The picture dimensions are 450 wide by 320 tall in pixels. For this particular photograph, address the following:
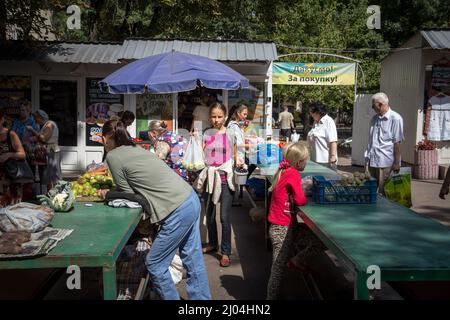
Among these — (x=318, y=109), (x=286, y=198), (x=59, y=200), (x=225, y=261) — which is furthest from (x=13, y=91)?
(x=286, y=198)

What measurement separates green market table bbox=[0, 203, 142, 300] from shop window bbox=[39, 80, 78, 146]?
8653 millimetres

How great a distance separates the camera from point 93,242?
331 cm

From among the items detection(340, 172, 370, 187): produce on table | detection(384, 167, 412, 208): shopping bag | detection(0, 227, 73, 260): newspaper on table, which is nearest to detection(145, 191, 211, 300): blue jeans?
detection(0, 227, 73, 260): newspaper on table

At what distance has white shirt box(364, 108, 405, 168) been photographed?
676 cm

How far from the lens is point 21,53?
1169 centimetres

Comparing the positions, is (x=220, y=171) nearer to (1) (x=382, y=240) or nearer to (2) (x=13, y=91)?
(1) (x=382, y=240)

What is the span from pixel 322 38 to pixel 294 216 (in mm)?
23361

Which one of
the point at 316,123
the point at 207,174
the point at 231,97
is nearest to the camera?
the point at 207,174

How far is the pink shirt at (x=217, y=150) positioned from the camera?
18.9ft

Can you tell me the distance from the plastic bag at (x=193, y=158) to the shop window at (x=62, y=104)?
7257 millimetres

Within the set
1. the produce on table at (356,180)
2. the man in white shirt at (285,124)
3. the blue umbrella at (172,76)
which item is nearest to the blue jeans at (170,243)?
the produce on table at (356,180)

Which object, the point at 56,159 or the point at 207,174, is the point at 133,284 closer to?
the point at 207,174

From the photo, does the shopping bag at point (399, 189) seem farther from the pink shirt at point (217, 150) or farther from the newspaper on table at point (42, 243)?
the newspaper on table at point (42, 243)

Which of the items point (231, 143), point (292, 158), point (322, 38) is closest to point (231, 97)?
point (231, 143)
